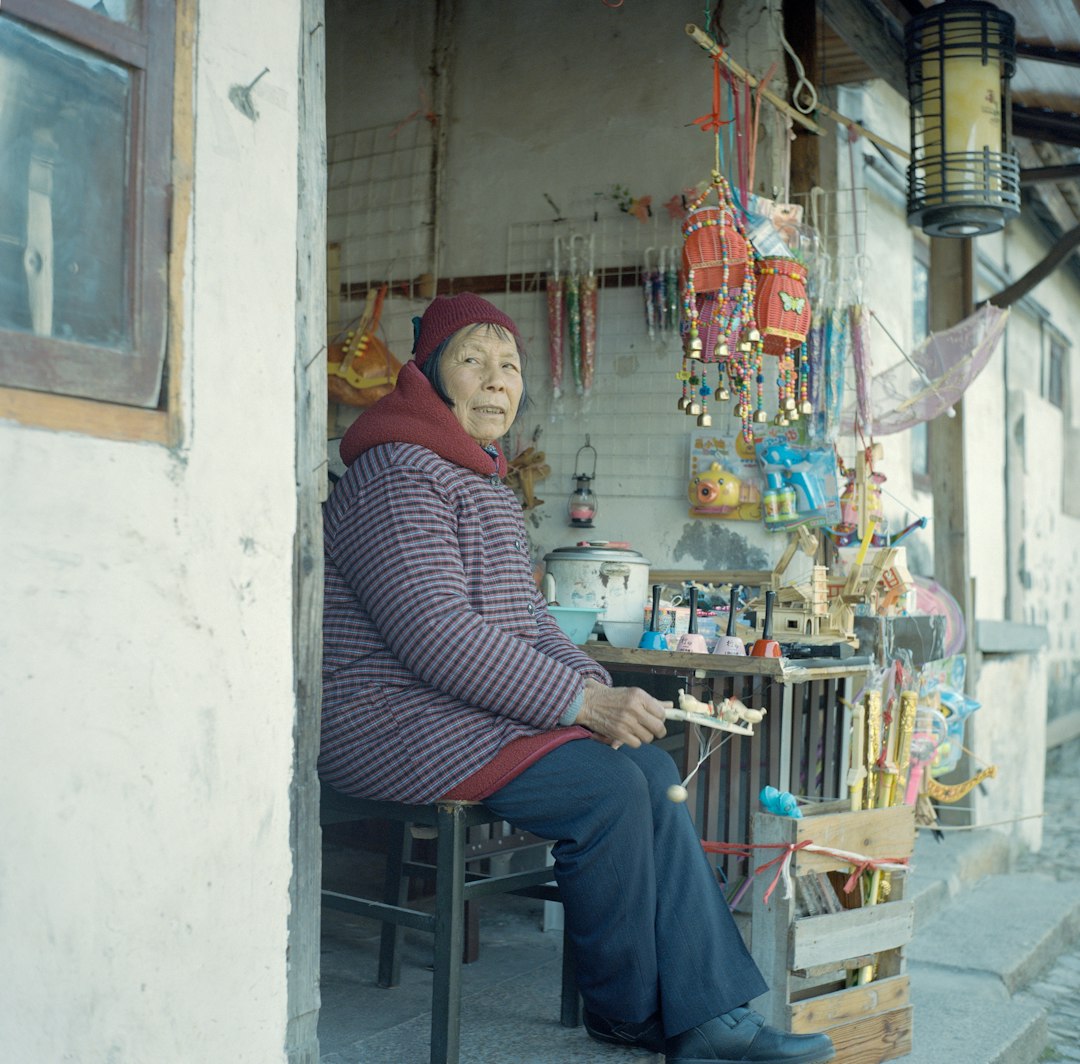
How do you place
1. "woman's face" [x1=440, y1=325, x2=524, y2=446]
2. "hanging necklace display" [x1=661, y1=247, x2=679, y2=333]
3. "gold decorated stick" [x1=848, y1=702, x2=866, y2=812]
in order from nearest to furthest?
1. "woman's face" [x1=440, y1=325, x2=524, y2=446]
2. "gold decorated stick" [x1=848, y1=702, x2=866, y2=812]
3. "hanging necklace display" [x1=661, y1=247, x2=679, y2=333]

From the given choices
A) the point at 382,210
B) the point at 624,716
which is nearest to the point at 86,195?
the point at 624,716

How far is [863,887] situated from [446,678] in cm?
127

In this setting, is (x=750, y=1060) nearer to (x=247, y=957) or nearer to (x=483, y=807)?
(x=483, y=807)

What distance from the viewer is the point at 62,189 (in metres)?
1.69

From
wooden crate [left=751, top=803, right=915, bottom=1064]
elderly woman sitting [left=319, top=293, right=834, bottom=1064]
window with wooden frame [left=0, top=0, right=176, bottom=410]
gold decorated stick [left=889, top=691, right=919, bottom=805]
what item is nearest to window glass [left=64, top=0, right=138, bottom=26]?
window with wooden frame [left=0, top=0, right=176, bottom=410]

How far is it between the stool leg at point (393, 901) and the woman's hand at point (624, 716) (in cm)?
78

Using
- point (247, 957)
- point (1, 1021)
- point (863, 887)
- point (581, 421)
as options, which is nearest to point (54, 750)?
point (1, 1021)

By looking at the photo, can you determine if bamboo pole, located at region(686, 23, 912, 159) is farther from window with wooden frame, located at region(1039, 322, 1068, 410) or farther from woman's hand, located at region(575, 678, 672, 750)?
window with wooden frame, located at region(1039, 322, 1068, 410)

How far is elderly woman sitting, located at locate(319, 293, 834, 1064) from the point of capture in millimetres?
2385

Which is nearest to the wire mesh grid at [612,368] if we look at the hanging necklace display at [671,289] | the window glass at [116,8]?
the hanging necklace display at [671,289]

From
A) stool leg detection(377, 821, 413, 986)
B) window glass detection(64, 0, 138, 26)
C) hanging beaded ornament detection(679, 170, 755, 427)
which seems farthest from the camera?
hanging beaded ornament detection(679, 170, 755, 427)

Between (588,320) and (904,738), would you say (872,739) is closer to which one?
(904,738)

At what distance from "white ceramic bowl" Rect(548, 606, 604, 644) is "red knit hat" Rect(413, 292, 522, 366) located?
2.26 feet

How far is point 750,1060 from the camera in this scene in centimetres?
242
